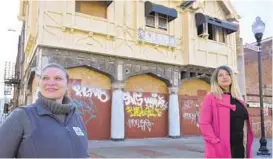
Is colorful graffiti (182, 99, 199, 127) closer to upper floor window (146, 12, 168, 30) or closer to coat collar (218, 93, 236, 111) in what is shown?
upper floor window (146, 12, 168, 30)

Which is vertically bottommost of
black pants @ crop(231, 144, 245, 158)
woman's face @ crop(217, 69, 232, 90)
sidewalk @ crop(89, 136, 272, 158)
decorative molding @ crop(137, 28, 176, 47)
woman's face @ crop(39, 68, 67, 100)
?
sidewalk @ crop(89, 136, 272, 158)

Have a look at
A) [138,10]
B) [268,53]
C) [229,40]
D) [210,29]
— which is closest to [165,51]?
[138,10]

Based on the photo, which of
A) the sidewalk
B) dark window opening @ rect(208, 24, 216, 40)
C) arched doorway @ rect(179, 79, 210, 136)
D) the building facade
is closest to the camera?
the sidewalk

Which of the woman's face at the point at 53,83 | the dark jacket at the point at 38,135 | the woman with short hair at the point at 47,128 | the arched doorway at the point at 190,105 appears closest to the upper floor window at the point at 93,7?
the arched doorway at the point at 190,105

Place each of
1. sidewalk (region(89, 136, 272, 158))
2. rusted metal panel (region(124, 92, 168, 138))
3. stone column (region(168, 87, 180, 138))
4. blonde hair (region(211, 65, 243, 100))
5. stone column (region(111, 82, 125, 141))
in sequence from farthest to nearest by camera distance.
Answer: stone column (region(168, 87, 180, 138))
rusted metal panel (region(124, 92, 168, 138))
stone column (region(111, 82, 125, 141))
sidewalk (region(89, 136, 272, 158))
blonde hair (region(211, 65, 243, 100))

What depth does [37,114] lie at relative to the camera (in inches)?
86.4

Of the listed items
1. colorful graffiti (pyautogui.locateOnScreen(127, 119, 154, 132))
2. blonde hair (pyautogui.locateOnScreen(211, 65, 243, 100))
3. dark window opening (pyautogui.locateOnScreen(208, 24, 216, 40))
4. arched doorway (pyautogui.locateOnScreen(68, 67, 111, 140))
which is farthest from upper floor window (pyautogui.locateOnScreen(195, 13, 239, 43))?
blonde hair (pyautogui.locateOnScreen(211, 65, 243, 100))

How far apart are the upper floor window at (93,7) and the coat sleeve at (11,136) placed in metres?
12.8

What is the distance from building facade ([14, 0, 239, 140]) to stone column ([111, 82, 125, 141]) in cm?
5

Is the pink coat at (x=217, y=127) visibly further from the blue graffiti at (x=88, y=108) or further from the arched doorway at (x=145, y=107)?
the arched doorway at (x=145, y=107)

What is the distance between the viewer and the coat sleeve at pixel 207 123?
145 inches

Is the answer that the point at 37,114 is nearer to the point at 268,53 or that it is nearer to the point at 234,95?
the point at 234,95

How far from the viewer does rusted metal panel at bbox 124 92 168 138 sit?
15109 mm

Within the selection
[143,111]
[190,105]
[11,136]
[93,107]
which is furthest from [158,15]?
[11,136]
